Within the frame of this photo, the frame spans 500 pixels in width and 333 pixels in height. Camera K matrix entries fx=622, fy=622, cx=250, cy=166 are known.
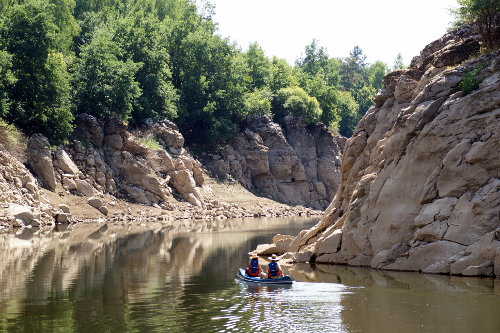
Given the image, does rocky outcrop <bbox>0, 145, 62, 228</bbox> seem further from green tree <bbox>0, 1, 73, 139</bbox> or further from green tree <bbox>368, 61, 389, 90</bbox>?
green tree <bbox>368, 61, 389, 90</bbox>

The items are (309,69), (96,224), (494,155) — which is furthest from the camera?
(309,69)

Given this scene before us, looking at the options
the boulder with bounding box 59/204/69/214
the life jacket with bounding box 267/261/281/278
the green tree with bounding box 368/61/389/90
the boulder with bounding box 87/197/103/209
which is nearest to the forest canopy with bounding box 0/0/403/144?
the boulder with bounding box 87/197/103/209

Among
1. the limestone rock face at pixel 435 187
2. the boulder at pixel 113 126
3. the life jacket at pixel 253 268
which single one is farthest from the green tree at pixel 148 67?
the life jacket at pixel 253 268

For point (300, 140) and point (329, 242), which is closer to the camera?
point (329, 242)

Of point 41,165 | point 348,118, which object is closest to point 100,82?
point 41,165

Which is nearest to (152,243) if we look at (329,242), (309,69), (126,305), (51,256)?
(51,256)

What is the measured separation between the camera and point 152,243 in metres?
38.7

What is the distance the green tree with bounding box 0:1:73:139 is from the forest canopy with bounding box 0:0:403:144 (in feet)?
0.29

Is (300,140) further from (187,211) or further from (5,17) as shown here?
(5,17)

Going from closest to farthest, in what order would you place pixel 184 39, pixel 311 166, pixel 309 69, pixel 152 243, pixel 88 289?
pixel 88 289 → pixel 152 243 → pixel 184 39 → pixel 311 166 → pixel 309 69

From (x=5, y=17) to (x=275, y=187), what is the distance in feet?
135

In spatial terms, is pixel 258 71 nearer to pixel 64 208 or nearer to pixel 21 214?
pixel 64 208

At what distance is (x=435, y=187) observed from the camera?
83.6 feet

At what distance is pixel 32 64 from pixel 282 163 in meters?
38.6
